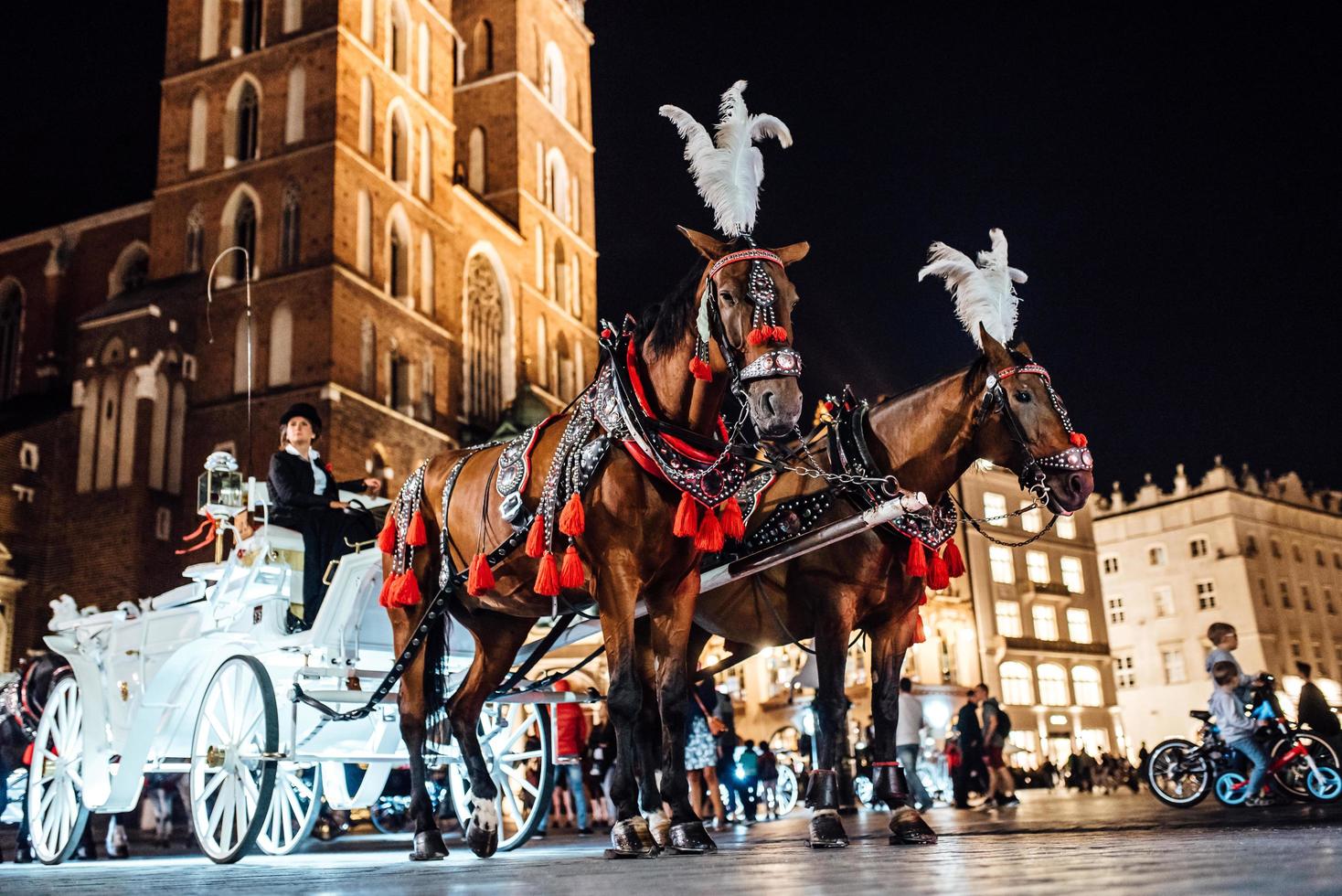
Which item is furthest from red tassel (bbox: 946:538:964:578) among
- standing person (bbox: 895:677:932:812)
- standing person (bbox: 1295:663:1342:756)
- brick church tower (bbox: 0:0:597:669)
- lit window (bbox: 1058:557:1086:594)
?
lit window (bbox: 1058:557:1086:594)

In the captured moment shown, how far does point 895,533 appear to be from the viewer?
5.77m

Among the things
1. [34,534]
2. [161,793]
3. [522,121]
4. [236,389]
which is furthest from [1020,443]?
[522,121]

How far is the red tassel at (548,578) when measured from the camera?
494cm

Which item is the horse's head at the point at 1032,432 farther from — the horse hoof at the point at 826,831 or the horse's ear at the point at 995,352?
the horse hoof at the point at 826,831

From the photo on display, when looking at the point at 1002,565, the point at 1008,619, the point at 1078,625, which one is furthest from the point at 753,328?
the point at 1078,625

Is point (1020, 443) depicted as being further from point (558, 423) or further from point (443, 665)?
point (443, 665)

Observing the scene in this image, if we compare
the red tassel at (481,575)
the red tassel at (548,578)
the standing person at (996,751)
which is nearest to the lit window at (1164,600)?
the standing person at (996,751)

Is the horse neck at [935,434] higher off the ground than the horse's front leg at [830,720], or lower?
higher

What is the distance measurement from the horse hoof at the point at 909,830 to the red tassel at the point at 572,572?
1.73 meters

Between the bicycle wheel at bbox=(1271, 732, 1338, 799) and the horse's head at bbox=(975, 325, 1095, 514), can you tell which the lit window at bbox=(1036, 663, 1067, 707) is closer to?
the bicycle wheel at bbox=(1271, 732, 1338, 799)

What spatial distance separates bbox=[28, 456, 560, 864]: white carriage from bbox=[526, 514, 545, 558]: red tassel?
1343mm

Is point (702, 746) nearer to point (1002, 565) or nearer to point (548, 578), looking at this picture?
point (548, 578)

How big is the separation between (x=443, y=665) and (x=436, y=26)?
1308 inches

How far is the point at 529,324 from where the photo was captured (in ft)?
127
